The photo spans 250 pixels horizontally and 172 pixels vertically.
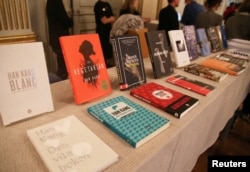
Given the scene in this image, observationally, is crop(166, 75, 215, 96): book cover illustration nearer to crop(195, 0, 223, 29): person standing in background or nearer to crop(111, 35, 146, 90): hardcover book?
crop(111, 35, 146, 90): hardcover book

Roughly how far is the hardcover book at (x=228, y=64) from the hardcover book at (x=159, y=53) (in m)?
0.36

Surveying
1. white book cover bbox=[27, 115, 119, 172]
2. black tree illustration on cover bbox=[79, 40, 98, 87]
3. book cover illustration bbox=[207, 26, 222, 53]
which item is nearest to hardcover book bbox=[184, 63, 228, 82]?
book cover illustration bbox=[207, 26, 222, 53]

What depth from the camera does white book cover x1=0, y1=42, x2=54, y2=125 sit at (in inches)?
22.7

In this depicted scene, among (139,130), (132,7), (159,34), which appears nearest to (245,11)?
(132,7)

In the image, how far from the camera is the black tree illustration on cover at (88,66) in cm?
74

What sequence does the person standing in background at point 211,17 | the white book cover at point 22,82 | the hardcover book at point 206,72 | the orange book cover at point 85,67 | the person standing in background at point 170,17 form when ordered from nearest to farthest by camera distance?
the white book cover at point 22,82
the orange book cover at point 85,67
the hardcover book at point 206,72
the person standing in background at point 211,17
the person standing in background at point 170,17

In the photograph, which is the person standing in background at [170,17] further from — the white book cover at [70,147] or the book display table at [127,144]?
the white book cover at [70,147]

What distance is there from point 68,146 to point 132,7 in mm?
2631

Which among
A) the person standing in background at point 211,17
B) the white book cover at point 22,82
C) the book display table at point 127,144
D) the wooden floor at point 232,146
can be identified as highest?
the person standing in background at point 211,17

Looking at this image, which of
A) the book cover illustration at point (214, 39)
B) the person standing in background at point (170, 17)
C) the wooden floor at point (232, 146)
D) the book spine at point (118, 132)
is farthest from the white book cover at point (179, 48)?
the person standing in background at point (170, 17)

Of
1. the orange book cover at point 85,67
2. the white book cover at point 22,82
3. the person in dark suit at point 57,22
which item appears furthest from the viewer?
the person in dark suit at point 57,22

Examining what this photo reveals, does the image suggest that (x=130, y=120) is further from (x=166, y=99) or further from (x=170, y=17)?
(x=170, y=17)

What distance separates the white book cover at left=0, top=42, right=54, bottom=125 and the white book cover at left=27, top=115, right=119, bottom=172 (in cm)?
8

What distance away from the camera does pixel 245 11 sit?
2.14 meters
